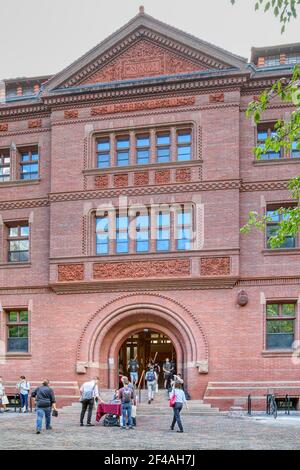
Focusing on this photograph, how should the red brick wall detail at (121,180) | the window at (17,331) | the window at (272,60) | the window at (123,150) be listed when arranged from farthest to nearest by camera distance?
the window at (272,60)
the window at (17,331)
the window at (123,150)
the red brick wall detail at (121,180)

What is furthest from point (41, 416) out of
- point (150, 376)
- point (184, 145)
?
point (184, 145)

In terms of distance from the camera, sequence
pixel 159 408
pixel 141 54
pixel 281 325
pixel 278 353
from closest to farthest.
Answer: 1. pixel 159 408
2. pixel 278 353
3. pixel 281 325
4. pixel 141 54

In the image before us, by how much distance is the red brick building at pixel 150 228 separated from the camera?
2456cm

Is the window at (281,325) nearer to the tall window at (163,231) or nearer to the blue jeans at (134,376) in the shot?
the tall window at (163,231)

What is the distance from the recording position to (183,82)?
2592cm

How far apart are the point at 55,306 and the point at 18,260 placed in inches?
117

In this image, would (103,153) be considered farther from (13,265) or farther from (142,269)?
(13,265)

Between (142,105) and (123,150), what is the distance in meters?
2.04

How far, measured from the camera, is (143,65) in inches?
1059

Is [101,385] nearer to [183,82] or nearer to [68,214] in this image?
[68,214]

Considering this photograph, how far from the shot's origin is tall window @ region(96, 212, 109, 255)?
86.7ft

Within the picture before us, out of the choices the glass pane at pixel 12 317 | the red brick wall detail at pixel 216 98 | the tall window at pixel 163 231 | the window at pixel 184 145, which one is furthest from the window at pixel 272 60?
the glass pane at pixel 12 317

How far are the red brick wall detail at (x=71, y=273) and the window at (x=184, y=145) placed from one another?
6.15 meters
